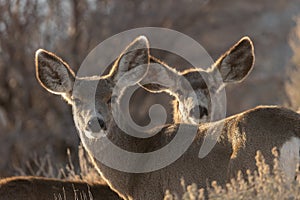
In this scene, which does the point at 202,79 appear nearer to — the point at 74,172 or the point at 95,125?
the point at 95,125

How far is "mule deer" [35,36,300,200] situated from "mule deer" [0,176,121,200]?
0.26 meters

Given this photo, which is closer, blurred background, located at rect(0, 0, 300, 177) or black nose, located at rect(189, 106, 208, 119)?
black nose, located at rect(189, 106, 208, 119)

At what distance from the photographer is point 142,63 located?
28.7ft

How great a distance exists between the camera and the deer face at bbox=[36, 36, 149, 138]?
27.4 feet

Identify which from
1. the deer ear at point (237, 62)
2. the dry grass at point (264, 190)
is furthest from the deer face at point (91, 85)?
the dry grass at point (264, 190)

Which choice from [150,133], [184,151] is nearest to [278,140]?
[184,151]

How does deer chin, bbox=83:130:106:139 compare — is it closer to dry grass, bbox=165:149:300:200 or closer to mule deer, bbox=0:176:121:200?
mule deer, bbox=0:176:121:200

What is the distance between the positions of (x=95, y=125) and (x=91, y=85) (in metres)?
0.57

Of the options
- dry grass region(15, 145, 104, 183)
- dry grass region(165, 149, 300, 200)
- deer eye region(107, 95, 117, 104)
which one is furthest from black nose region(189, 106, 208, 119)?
dry grass region(165, 149, 300, 200)

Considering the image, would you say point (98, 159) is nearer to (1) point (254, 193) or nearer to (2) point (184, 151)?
(2) point (184, 151)

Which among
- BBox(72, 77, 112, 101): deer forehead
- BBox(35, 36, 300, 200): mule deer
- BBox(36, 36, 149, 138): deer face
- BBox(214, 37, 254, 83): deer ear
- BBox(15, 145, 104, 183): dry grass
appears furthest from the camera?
BBox(15, 145, 104, 183): dry grass

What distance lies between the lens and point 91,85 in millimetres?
8680

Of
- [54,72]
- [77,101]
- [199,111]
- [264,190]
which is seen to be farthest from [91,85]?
[264,190]

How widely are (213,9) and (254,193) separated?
A: 19.5m
